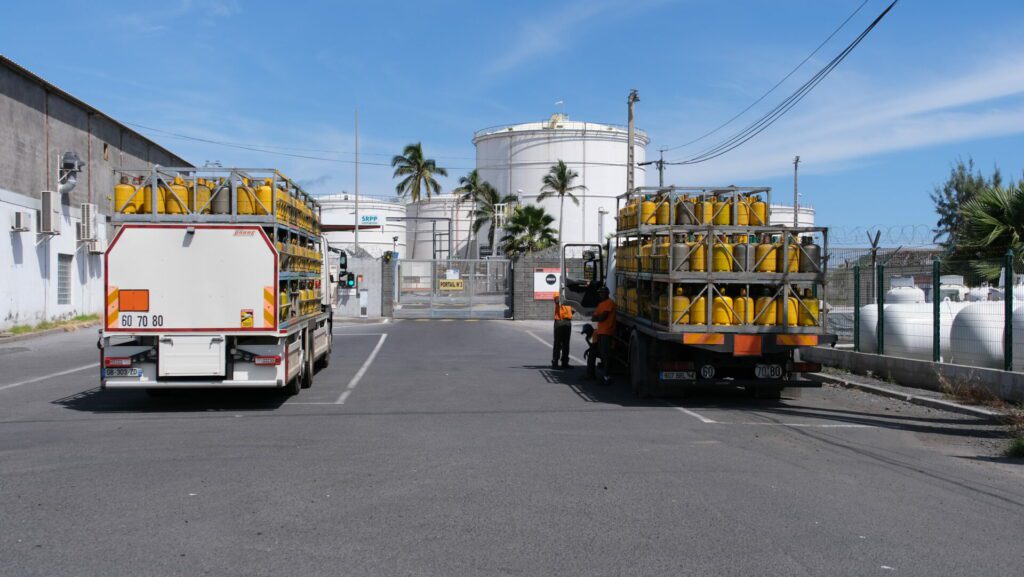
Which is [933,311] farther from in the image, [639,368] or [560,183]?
[560,183]

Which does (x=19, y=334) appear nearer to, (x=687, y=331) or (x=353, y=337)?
(x=353, y=337)

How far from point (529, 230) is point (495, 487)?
46797mm

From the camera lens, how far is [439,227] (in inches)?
3184

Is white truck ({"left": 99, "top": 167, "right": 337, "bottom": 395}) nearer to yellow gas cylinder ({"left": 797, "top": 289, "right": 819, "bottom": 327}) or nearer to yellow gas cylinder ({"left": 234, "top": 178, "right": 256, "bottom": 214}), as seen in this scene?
yellow gas cylinder ({"left": 234, "top": 178, "right": 256, "bottom": 214})

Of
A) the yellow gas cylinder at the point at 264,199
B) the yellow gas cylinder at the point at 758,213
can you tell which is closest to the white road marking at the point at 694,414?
the yellow gas cylinder at the point at 758,213

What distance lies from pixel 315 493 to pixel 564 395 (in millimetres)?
7050

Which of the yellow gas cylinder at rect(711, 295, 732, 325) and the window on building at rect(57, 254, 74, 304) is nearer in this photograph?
the yellow gas cylinder at rect(711, 295, 732, 325)

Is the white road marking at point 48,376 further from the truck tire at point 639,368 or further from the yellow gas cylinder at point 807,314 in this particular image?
the yellow gas cylinder at point 807,314

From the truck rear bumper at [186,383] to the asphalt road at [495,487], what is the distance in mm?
401

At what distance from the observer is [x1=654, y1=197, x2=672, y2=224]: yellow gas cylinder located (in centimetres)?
1387

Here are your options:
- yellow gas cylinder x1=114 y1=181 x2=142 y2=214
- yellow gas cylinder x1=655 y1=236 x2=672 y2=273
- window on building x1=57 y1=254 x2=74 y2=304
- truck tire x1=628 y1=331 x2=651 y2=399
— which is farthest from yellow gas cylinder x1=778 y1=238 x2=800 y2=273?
window on building x1=57 y1=254 x2=74 y2=304

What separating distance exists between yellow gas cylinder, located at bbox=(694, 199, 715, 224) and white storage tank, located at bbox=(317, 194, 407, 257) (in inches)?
2512

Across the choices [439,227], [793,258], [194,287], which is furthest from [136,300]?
[439,227]

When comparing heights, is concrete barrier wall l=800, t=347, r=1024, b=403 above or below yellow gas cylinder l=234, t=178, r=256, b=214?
below
